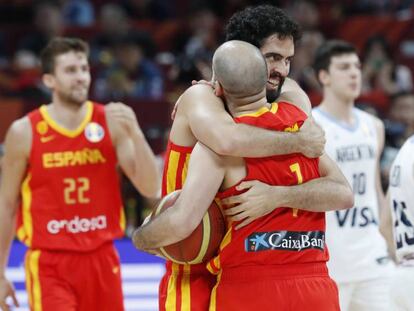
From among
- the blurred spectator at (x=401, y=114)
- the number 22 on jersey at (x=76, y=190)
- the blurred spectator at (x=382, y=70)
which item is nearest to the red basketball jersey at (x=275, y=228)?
the number 22 on jersey at (x=76, y=190)

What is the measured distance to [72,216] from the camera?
623cm

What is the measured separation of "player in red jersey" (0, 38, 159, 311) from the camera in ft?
20.1

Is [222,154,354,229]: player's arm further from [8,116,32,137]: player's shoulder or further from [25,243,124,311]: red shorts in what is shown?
[8,116,32,137]: player's shoulder

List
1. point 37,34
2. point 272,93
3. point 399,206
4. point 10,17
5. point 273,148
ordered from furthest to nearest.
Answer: point 10,17
point 37,34
point 399,206
point 272,93
point 273,148

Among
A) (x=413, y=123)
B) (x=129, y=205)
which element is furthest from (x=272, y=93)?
(x=413, y=123)

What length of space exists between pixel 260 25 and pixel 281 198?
0.81m

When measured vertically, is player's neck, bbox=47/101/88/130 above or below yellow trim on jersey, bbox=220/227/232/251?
above

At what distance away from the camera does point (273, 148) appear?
13.8ft

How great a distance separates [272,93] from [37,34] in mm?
8748

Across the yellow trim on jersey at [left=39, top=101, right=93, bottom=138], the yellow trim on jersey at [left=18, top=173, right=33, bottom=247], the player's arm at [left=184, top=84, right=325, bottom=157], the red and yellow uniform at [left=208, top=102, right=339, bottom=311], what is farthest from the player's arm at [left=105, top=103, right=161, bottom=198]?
the red and yellow uniform at [left=208, top=102, right=339, bottom=311]

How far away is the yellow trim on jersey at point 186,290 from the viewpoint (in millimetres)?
4488

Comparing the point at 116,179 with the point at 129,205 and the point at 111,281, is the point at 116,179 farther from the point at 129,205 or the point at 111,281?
the point at 129,205

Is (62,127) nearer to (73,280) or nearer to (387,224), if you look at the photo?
(73,280)

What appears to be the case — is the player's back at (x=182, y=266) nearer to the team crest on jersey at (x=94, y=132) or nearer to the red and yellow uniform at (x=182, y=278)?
the red and yellow uniform at (x=182, y=278)
